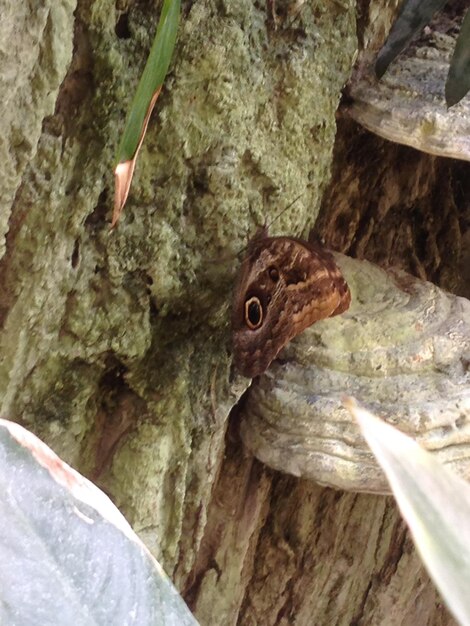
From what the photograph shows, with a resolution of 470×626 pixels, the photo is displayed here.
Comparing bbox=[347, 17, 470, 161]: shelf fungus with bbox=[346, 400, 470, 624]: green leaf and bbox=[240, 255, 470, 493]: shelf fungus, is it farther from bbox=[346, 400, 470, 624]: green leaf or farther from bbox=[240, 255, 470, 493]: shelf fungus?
bbox=[346, 400, 470, 624]: green leaf

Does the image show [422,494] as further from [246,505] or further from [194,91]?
[246,505]

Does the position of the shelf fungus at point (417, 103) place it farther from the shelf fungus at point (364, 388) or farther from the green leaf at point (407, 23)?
the shelf fungus at point (364, 388)

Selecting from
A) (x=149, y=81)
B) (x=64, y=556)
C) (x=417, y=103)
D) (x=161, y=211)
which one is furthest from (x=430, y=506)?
(x=417, y=103)

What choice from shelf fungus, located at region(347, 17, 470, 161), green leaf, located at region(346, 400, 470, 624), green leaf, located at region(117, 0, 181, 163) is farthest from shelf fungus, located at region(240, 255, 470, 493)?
green leaf, located at region(346, 400, 470, 624)

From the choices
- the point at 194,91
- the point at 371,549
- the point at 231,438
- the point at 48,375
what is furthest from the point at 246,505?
the point at 194,91

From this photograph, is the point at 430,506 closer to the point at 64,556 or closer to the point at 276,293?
the point at 64,556
